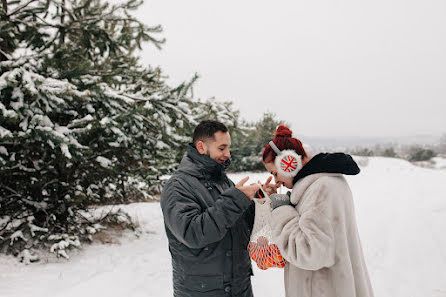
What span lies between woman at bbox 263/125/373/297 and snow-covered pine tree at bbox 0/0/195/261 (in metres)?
3.52

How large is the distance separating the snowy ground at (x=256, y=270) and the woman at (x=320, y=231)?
8.31 ft

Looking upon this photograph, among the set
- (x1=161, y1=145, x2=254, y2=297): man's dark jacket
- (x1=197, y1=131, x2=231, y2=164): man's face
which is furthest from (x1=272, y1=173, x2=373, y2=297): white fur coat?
(x1=197, y1=131, x2=231, y2=164): man's face

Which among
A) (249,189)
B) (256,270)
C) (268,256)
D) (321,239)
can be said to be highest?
(249,189)

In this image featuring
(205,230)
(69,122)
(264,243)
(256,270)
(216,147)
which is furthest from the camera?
(69,122)

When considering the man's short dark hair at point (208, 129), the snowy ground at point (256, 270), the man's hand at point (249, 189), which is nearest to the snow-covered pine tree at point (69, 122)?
the snowy ground at point (256, 270)

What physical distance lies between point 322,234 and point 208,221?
0.66 metres

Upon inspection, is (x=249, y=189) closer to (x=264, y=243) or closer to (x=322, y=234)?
(x=264, y=243)

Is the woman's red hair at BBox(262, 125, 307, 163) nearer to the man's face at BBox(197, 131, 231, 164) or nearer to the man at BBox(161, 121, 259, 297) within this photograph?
the man at BBox(161, 121, 259, 297)

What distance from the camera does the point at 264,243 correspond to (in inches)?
74.8

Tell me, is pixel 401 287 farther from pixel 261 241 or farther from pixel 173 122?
pixel 173 122

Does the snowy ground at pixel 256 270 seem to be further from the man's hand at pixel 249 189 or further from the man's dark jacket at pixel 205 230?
the man's hand at pixel 249 189

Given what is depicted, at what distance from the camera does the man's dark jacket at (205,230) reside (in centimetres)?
182

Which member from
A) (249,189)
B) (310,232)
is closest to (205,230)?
(249,189)

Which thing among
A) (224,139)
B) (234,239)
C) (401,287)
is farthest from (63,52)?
(401,287)
